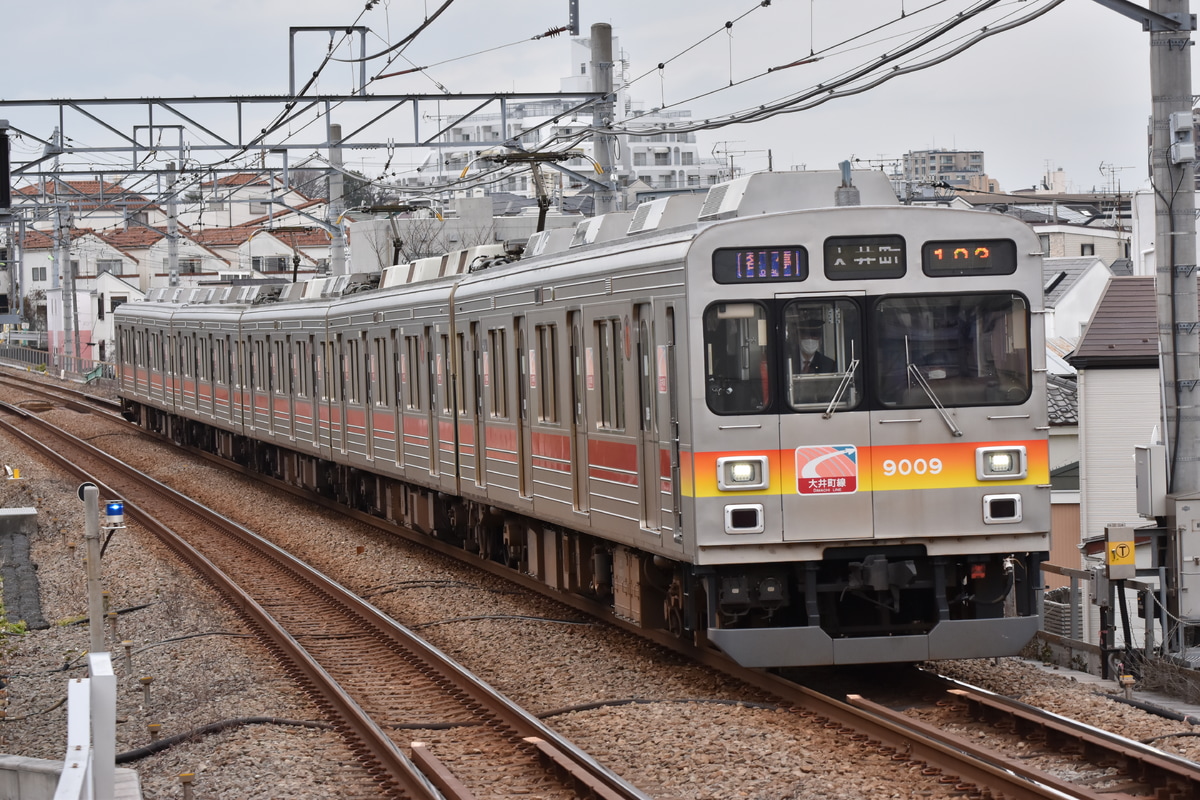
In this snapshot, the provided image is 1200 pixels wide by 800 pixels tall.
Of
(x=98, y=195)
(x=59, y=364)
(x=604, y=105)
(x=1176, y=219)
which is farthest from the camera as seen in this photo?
(x=59, y=364)

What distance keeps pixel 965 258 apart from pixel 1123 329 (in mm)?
11673

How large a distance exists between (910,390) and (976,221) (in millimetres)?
1053

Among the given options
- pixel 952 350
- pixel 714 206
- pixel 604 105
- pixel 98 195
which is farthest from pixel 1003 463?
pixel 98 195

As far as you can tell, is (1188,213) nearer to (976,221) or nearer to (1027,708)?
(976,221)

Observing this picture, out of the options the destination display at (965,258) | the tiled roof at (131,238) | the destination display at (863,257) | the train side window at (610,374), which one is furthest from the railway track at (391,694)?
the tiled roof at (131,238)

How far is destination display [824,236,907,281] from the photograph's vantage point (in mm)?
9164

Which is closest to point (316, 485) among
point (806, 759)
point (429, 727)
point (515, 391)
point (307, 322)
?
point (307, 322)

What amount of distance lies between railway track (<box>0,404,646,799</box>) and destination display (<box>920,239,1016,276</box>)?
3397 millimetres

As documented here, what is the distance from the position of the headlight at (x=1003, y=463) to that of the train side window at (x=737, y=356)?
130 centimetres

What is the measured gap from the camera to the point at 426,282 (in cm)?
1708

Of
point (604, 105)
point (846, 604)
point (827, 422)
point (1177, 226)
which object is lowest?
point (846, 604)

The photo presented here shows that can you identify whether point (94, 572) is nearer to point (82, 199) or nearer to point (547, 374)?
point (547, 374)

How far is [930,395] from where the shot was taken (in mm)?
9094

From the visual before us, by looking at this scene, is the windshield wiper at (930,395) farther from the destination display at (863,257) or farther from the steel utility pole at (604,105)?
the steel utility pole at (604,105)
